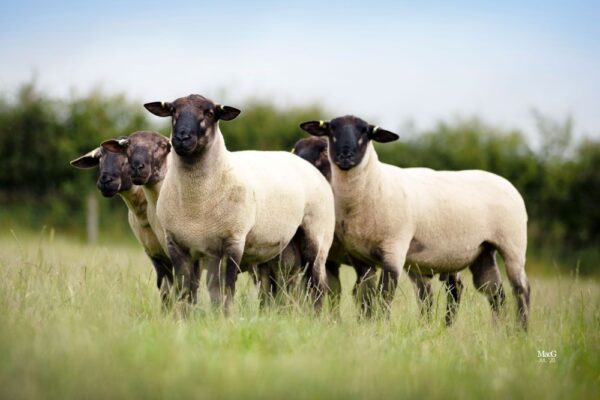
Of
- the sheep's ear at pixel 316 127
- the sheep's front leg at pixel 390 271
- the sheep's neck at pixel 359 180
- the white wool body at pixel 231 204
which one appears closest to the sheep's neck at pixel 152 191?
the white wool body at pixel 231 204

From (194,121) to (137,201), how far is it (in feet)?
5.12

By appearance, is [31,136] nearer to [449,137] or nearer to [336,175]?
[449,137]

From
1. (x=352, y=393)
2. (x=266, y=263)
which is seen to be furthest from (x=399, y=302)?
(x=352, y=393)

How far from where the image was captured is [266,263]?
29.6ft

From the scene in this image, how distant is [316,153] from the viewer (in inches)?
388

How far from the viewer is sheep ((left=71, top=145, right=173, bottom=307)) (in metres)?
7.93

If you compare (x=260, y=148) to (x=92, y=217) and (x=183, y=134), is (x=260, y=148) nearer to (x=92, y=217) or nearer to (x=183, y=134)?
(x=92, y=217)

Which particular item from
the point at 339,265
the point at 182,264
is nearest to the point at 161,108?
the point at 182,264

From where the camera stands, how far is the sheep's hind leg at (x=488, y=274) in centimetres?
1020

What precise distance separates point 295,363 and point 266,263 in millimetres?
3793

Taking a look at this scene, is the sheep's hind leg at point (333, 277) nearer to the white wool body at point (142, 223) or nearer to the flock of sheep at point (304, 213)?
the flock of sheep at point (304, 213)

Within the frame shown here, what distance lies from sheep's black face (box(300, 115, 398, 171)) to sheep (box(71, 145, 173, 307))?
2.01 metres

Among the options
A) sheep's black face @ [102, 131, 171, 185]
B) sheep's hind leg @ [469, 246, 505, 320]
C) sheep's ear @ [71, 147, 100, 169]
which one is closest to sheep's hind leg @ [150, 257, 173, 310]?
sheep's black face @ [102, 131, 171, 185]

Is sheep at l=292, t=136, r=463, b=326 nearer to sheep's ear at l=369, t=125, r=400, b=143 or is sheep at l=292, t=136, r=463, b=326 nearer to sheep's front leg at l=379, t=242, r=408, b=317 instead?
sheep's front leg at l=379, t=242, r=408, b=317
